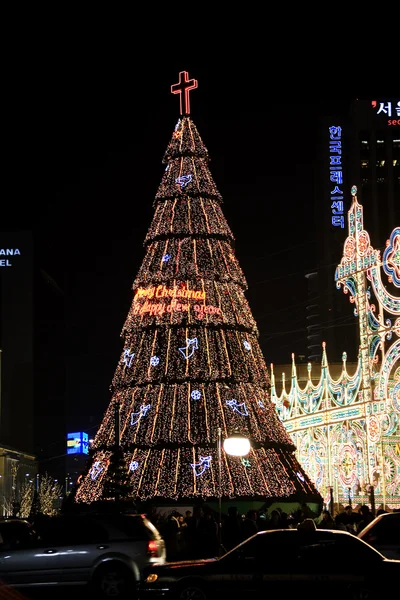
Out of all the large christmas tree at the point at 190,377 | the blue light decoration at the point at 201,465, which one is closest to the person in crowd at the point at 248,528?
the large christmas tree at the point at 190,377

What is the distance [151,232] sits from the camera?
3503 cm

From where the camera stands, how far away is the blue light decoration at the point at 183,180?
35.0m

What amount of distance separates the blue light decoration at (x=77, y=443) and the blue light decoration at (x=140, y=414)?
89.1 metres

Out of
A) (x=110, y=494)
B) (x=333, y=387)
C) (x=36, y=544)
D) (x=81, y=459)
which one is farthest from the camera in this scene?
(x=81, y=459)

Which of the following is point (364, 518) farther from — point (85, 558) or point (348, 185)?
point (348, 185)

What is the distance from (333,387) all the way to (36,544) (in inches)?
991

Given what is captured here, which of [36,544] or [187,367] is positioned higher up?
[187,367]

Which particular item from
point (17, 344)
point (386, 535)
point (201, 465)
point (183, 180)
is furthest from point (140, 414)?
point (17, 344)

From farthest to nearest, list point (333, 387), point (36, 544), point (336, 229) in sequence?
point (336, 229) < point (333, 387) < point (36, 544)

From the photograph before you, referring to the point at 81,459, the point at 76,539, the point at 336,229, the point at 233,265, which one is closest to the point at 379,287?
the point at 233,265

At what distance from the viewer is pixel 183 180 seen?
35031 millimetres

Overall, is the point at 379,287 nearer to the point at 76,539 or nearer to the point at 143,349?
the point at 143,349

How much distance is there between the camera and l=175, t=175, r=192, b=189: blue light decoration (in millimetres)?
34969

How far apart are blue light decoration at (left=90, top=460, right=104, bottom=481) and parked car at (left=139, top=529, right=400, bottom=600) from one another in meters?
18.9
